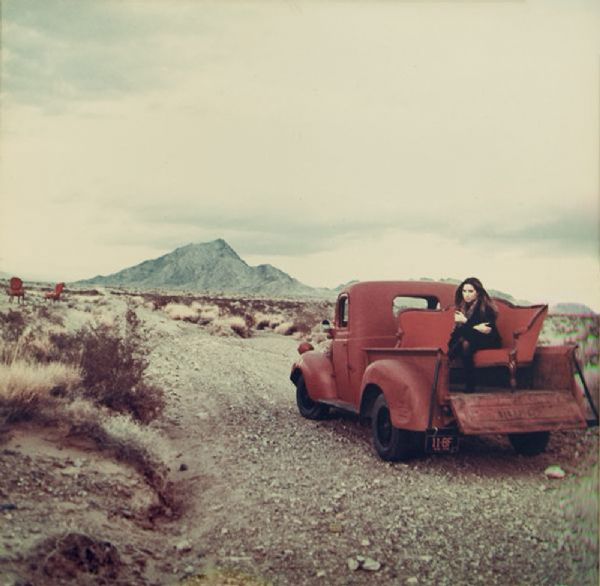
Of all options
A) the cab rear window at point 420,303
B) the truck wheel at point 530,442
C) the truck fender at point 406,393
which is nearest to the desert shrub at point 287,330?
the cab rear window at point 420,303

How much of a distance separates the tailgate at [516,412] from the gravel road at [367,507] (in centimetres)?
53

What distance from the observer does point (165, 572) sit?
15.4 feet

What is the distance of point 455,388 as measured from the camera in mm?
7457

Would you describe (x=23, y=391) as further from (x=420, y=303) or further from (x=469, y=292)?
(x=420, y=303)

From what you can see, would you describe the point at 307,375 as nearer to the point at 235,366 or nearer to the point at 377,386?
the point at 377,386

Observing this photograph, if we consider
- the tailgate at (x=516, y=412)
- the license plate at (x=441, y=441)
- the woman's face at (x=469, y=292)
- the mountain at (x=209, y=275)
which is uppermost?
the mountain at (x=209, y=275)

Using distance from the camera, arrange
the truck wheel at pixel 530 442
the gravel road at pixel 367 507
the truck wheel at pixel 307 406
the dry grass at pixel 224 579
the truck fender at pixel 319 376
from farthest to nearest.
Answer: the truck wheel at pixel 307 406, the truck fender at pixel 319 376, the truck wheel at pixel 530 442, the gravel road at pixel 367 507, the dry grass at pixel 224 579

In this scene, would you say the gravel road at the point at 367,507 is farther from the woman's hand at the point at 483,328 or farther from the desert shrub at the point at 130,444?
the woman's hand at the point at 483,328

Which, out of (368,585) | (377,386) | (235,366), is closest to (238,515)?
(368,585)

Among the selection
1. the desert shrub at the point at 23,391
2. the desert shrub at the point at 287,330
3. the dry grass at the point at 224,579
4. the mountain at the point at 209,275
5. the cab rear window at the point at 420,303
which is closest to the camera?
the dry grass at the point at 224,579

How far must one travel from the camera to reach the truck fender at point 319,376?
909 centimetres

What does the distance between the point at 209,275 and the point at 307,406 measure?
300 feet

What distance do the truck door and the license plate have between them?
2.19 metres

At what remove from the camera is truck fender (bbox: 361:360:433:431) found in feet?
21.4
